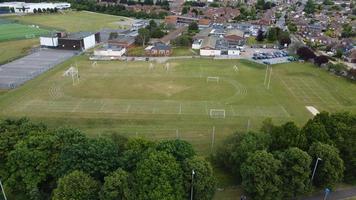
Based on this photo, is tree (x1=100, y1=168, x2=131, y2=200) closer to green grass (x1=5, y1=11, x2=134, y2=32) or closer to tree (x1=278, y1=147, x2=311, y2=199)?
tree (x1=278, y1=147, x2=311, y2=199)

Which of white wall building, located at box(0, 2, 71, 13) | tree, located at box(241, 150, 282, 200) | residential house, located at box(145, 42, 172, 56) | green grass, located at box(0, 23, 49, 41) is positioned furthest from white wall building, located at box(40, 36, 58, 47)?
white wall building, located at box(0, 2, 71, 13)

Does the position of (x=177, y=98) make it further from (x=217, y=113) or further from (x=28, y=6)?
(x=28, y=6)

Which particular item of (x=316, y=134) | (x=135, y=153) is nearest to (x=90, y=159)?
(x=135, y=153)

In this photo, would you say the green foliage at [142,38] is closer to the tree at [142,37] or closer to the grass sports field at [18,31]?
the tree at [142,37]

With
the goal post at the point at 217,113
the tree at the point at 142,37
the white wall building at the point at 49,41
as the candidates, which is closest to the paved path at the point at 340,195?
the goal post at the point at 217,113

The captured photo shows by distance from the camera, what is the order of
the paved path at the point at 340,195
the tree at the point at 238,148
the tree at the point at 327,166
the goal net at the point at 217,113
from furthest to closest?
the goal net at the point at 217,113
the tree at the point at 238,148
the paved path at the point at 340,195
the tree at the point at 327,166

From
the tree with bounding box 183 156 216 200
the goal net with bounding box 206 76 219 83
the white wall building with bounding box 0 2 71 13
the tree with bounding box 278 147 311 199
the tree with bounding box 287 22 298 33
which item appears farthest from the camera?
the white wall building with bounding box 0 2 71 13
